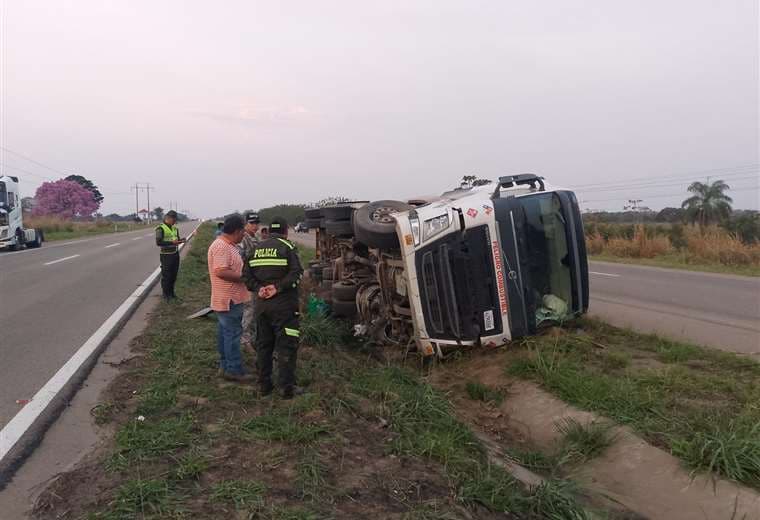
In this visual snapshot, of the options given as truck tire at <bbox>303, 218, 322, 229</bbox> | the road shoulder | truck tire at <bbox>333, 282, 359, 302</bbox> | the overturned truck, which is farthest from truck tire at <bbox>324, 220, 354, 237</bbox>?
the road shoulder

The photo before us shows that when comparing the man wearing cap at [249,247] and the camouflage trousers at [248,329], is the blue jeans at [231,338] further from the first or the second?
the camouflage trousers at [248,329]

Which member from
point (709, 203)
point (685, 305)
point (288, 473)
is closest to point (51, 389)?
point (288, 473)

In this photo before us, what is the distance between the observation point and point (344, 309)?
7637mm

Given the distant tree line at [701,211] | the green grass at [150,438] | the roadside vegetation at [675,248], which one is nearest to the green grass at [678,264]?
the roadside vegetation at [675,248]

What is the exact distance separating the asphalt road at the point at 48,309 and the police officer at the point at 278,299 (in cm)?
202

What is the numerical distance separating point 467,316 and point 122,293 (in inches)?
294

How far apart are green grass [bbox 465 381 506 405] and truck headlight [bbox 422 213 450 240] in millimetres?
1596

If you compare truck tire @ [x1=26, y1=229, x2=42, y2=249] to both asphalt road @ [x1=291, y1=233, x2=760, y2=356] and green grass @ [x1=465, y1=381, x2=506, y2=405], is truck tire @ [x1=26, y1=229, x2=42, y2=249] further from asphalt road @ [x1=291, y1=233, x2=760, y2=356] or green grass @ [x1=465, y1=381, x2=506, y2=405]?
green grass @ [x1=465, y1=381, x2=506, y2=405]

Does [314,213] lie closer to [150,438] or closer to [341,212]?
[341,212]

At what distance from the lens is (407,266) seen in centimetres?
571

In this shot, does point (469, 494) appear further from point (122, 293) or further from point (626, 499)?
point (122, 293)

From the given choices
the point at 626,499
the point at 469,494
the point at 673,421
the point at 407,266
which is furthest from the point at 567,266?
the point at 469,494

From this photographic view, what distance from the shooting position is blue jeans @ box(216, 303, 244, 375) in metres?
5.10

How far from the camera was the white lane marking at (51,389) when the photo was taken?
389 cm
